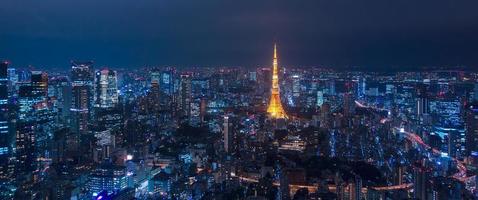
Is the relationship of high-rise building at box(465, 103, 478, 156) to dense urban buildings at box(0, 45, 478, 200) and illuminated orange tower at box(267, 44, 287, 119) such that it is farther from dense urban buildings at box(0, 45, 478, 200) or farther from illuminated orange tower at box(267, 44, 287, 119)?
illuminated orange tower at box(267, 44, 287, 119)

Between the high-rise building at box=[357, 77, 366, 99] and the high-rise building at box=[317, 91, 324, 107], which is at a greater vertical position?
the high-rise building at box=[357, 77, 366, 99]

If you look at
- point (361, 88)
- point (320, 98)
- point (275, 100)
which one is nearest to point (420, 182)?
point (361, 88)

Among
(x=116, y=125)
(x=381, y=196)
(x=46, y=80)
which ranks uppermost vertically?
(x=46, y=80)

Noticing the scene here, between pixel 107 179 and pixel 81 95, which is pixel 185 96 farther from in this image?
pixel 107 179

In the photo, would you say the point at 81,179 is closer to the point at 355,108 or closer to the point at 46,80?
the point at 46,80

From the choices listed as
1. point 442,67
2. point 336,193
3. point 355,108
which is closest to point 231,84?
point 355,108

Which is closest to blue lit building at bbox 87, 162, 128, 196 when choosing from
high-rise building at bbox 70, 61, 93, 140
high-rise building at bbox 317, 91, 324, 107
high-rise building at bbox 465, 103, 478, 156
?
high-rise building at bbox 70, 61, 93, 140

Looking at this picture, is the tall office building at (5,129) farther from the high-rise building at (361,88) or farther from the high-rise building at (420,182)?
the high-rise building at (361,88)
